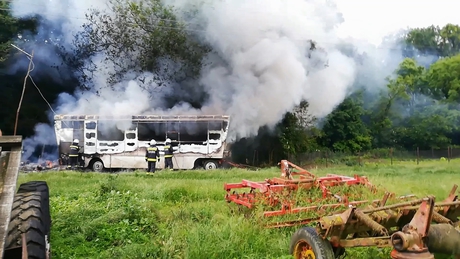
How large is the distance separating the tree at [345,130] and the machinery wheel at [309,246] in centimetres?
2339

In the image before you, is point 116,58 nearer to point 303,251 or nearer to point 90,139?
point 90,139

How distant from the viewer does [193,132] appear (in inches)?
712

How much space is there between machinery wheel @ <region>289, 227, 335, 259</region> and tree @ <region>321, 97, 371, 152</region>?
23387 mm

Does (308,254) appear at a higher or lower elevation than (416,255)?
lower

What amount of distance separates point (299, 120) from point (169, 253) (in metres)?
18.9

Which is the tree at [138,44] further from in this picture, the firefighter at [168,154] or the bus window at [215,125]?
the firefighter at [168,154]

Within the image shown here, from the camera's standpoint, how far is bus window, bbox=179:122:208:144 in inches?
707

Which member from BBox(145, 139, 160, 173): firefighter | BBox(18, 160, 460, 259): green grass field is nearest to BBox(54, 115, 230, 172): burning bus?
BBox(145, 139, 160, 173): firefighter

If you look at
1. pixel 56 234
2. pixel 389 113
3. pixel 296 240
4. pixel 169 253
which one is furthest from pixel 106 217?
pixel 389 113

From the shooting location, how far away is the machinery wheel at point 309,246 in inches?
161

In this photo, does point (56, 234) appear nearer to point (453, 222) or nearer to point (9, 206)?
point (9, 206)

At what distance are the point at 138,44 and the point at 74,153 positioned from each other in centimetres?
658

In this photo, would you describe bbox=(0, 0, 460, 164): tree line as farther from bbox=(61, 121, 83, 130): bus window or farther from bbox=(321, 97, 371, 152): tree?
bbox=(61, 121, 83, 130): bus window

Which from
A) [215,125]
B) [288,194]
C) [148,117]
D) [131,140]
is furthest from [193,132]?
[288,194]
